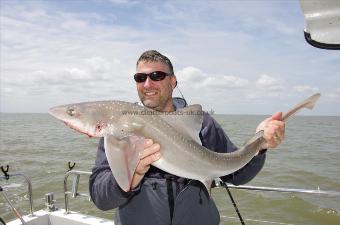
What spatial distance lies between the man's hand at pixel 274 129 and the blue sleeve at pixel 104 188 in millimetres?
1507

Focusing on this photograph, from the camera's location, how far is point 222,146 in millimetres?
4004

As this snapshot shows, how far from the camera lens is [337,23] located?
6.01 ft

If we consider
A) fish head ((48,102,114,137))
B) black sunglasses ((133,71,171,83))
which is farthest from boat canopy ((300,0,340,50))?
black sunglasses ((133,71,171,83))

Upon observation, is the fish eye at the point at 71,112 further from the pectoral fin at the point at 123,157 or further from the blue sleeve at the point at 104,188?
the blue sleeve at the point at 104,188

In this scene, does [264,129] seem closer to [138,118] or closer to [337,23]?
[138,118]

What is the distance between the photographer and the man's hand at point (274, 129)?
353cm

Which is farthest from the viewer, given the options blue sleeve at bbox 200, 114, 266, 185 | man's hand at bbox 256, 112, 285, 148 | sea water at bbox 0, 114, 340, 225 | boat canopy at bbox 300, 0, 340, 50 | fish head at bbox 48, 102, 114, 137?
sea water at bbox 0, 114, 340, 225

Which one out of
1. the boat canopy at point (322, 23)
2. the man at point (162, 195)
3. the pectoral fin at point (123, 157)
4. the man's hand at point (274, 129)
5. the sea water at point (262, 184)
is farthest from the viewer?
the sea water at point (262, 184)

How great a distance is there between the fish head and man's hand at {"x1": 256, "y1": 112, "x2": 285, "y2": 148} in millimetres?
1609

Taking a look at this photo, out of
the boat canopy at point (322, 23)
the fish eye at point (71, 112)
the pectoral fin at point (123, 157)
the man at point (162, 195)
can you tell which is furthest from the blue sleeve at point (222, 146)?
the boat canopy at point (322, 23)

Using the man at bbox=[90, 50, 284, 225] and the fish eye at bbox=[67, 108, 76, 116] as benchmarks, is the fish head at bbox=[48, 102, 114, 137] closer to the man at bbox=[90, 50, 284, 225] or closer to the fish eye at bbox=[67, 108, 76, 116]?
the fish eye at bbox=[67, 108, 76, 116]

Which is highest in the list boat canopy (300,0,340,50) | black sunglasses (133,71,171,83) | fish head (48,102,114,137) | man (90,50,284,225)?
boat canopy (300,0,340,50)

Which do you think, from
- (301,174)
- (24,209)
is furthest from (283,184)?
(24,209)

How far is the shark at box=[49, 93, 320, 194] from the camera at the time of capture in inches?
112
